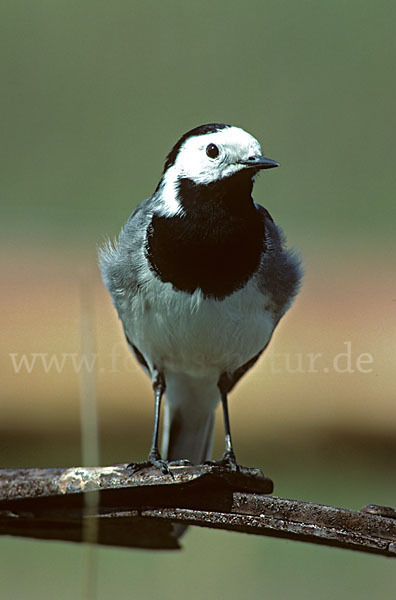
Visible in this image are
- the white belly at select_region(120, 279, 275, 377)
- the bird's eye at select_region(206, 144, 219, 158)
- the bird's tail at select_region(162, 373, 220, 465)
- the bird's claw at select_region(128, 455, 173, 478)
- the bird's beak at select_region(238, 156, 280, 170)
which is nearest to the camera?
the bird's claw at select_region(128, 455, 173, 478)

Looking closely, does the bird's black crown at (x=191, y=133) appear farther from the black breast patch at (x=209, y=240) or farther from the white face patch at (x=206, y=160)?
the black breast patch at (x=209, y=240)

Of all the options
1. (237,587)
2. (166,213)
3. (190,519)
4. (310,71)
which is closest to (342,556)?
(237,587)

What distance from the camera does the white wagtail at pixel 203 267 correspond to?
2.54 m

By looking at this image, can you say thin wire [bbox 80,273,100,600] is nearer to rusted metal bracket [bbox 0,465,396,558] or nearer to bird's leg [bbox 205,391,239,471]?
rusted metal bracket [bbox 0,465,396,558]

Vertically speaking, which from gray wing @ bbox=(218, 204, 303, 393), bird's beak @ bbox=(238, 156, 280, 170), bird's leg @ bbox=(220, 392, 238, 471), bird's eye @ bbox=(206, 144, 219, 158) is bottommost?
bird's leg @ bbox=(220, 392, 238, 471)

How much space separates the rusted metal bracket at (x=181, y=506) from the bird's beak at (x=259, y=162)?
0.84 meters

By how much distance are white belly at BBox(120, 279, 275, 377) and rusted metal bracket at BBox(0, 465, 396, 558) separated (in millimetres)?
728

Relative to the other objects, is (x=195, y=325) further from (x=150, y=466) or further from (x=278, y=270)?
(x=150, y=466)

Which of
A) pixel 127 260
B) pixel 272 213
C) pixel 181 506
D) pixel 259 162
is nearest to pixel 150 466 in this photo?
pixel 181 506

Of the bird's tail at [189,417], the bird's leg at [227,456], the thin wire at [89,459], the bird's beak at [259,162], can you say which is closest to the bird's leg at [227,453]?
the bird's leg at [227,456]

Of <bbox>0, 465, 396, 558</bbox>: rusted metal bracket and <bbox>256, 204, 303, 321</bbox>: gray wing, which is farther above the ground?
<bbox>256, 204, 303, 321</bbox>: gray wing

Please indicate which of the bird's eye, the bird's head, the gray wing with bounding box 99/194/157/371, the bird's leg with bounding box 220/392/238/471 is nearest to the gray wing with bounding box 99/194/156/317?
the gray wing with bounding box 99/194/157/371

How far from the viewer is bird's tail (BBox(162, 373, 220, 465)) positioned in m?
3.19

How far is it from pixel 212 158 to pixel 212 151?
2cm
